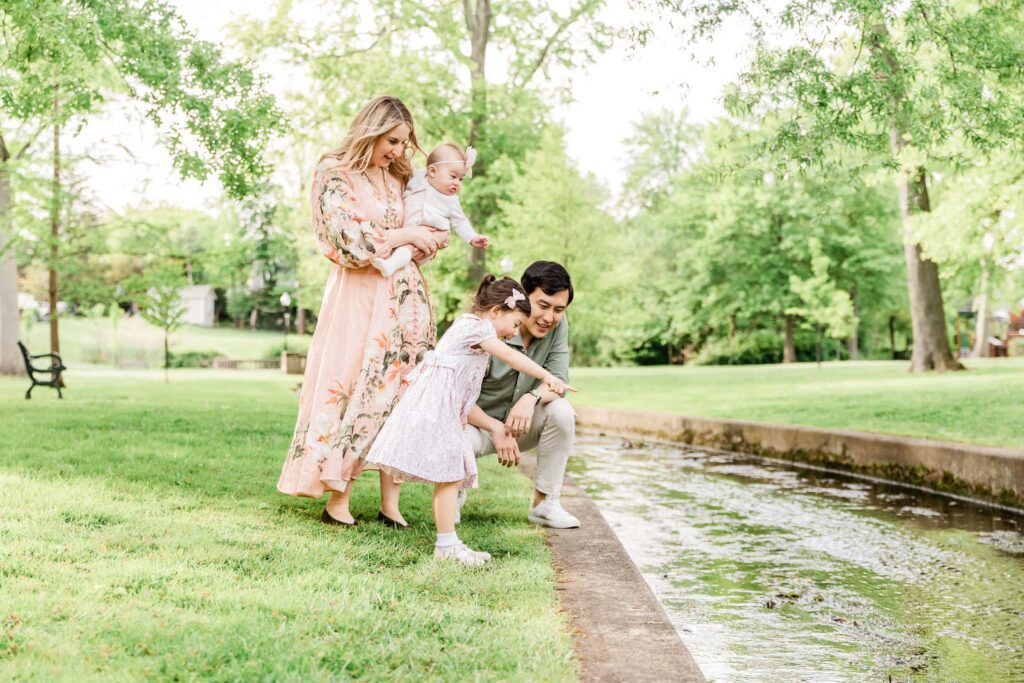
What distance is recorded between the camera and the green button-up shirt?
533 centimetres

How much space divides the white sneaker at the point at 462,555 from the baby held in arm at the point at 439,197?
1402mm

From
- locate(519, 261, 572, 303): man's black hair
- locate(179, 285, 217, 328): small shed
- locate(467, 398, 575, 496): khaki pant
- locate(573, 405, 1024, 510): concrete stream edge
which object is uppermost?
locate(179, 285, 217, 328): small shed

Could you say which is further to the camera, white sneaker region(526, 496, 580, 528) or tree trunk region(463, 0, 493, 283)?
tree trunk region(463, 0, 493, 283)

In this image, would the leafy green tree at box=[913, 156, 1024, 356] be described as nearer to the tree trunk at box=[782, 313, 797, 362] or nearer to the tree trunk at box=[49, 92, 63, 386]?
the tree trunk at box=[49, 92, 63, 386]

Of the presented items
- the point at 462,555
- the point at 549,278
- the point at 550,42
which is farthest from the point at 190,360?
the point at 462,555

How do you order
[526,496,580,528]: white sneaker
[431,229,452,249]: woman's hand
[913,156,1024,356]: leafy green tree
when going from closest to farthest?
[431,229,452,249]: woman's hand → [526,496,580,528]: white sneaker → [913,156,1024,356]: leafy green tree

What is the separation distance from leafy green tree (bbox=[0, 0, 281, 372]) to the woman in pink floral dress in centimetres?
317

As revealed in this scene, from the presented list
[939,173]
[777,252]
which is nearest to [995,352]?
[777,252]

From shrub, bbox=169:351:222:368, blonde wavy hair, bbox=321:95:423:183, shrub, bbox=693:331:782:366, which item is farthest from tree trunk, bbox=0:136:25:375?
shrub, bbox=693:331:782:366

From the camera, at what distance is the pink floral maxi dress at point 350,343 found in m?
4.73

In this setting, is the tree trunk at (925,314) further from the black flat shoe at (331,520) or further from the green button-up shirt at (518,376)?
the black flat shoe at (331,520)

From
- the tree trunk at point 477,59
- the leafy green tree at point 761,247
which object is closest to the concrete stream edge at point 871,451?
the tree trunk at point 477,59

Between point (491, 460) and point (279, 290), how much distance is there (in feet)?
174

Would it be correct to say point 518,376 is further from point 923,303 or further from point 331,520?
point 923,303
